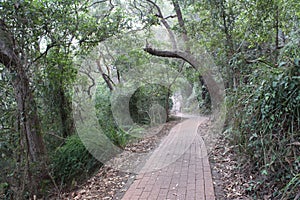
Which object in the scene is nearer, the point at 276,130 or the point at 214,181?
the point at 276,130

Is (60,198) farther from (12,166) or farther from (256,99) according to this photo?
(256,99)

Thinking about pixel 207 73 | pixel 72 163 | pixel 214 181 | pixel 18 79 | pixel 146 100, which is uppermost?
pixel 207 73

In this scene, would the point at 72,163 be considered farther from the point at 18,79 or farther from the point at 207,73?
the point at 207,73

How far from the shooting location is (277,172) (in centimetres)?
255

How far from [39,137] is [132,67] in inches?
202

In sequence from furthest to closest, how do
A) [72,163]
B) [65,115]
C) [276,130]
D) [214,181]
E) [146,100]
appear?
[146,100] → [65,115] → [72,163] → [214,181] → [276,130]

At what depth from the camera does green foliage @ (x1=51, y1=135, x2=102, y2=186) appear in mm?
4125

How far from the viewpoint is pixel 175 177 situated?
3.50 metres

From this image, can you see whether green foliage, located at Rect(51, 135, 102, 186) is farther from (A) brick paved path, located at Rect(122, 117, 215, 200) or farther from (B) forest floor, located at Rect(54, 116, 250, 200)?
(A) brick paved path, located at Rect(122, 117, 215, 200)

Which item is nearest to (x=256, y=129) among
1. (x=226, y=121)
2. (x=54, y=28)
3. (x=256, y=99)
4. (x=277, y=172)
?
(x=256, y=99)

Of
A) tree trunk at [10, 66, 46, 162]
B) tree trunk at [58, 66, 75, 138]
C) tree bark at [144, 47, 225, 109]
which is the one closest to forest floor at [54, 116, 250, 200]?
tree trunk at [10, 66, 46, 162]

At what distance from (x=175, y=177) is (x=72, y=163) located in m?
1.96

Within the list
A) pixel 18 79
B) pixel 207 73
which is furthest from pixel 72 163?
pixel 207 73

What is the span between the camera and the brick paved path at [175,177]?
2941 millimetres
